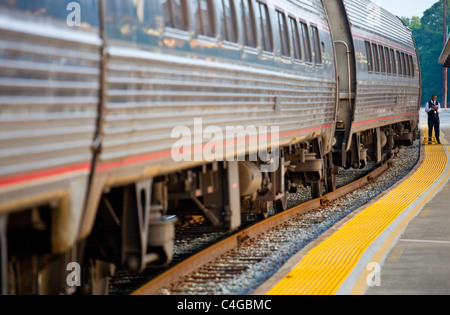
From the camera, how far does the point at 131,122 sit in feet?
15.9

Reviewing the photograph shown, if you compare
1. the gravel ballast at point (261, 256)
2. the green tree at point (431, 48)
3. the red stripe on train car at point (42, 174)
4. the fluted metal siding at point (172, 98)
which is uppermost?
the green tree at point (431, 48)

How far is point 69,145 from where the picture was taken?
159 inches

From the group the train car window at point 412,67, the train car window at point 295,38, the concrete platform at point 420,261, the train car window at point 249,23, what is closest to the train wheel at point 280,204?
the concrete platform at point 420,261

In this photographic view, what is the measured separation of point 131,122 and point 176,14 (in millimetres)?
1419

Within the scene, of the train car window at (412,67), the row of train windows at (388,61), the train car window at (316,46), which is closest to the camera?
the train car window at (316,46)

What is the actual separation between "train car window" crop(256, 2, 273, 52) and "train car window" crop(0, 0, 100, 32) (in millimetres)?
4158

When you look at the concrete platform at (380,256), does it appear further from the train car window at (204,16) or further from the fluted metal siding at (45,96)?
the fluted metal siding at (45,96)

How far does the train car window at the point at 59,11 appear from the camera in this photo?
3.65 metres

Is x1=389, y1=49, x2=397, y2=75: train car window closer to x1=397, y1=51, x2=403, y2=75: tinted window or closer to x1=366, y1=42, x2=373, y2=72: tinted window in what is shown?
x1=397, y1=51, x2=403, y2=75: tinted window

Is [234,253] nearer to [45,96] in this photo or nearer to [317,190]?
[317,190]

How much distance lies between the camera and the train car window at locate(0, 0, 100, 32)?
144 inches

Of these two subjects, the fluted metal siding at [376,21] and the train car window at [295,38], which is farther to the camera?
the fluted metal siding at [376,21]

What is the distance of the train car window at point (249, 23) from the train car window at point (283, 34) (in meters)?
1.28
